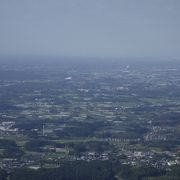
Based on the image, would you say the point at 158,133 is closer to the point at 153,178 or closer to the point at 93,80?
the point at 153,178

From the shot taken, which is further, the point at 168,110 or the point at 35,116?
the point at 168,110

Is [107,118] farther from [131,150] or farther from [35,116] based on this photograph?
[131,150]

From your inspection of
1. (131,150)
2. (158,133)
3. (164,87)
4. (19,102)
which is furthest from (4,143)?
(164,87)

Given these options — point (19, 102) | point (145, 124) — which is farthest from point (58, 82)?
point (145, 124)

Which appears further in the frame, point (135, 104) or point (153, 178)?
point (135, 104)

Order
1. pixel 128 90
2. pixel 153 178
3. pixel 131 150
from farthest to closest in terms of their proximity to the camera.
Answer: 1. pixel 128 90
2. pixel 131 150
3. pixel 153 178

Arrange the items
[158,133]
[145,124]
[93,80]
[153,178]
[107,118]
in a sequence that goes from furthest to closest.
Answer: [93,80]
[107,118]
[145,124]
[158,133]
[153,178]

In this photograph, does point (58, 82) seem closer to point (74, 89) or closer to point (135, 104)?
point (74, 89)

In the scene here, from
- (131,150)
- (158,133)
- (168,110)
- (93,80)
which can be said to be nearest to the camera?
(131,150)

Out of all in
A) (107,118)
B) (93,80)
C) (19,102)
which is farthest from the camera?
(93,80)
